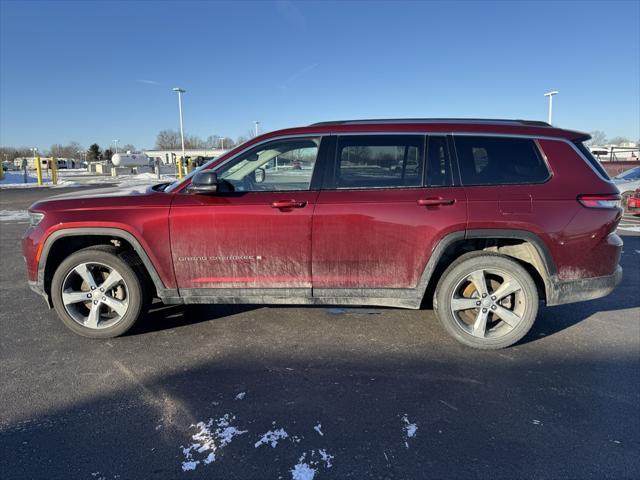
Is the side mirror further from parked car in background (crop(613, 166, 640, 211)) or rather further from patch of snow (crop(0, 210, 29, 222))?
parked car in background (crop(613, 166, 640, 211))

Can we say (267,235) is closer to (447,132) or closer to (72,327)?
(447,132)

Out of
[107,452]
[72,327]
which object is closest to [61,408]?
[107,452]

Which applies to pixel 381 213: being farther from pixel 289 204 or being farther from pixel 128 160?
pixel 128 160

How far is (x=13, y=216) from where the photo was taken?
1170 centimetres

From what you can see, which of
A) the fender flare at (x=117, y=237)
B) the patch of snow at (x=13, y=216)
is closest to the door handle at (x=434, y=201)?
the fender flare at (x=117, y=237)

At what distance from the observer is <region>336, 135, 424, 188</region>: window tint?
3.44 meters

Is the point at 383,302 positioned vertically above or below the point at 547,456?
above

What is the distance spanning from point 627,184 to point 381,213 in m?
12.1

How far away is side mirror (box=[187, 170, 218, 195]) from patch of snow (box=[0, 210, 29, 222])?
10323 millimetres

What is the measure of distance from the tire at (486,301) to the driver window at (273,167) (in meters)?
1.57

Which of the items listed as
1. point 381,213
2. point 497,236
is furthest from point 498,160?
point 381,213

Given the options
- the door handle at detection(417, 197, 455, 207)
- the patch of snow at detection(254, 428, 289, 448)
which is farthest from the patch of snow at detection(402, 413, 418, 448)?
the door handle at detection(417, 197, 455, 207)

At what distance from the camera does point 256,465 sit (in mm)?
2166

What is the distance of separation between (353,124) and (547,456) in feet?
9.39
